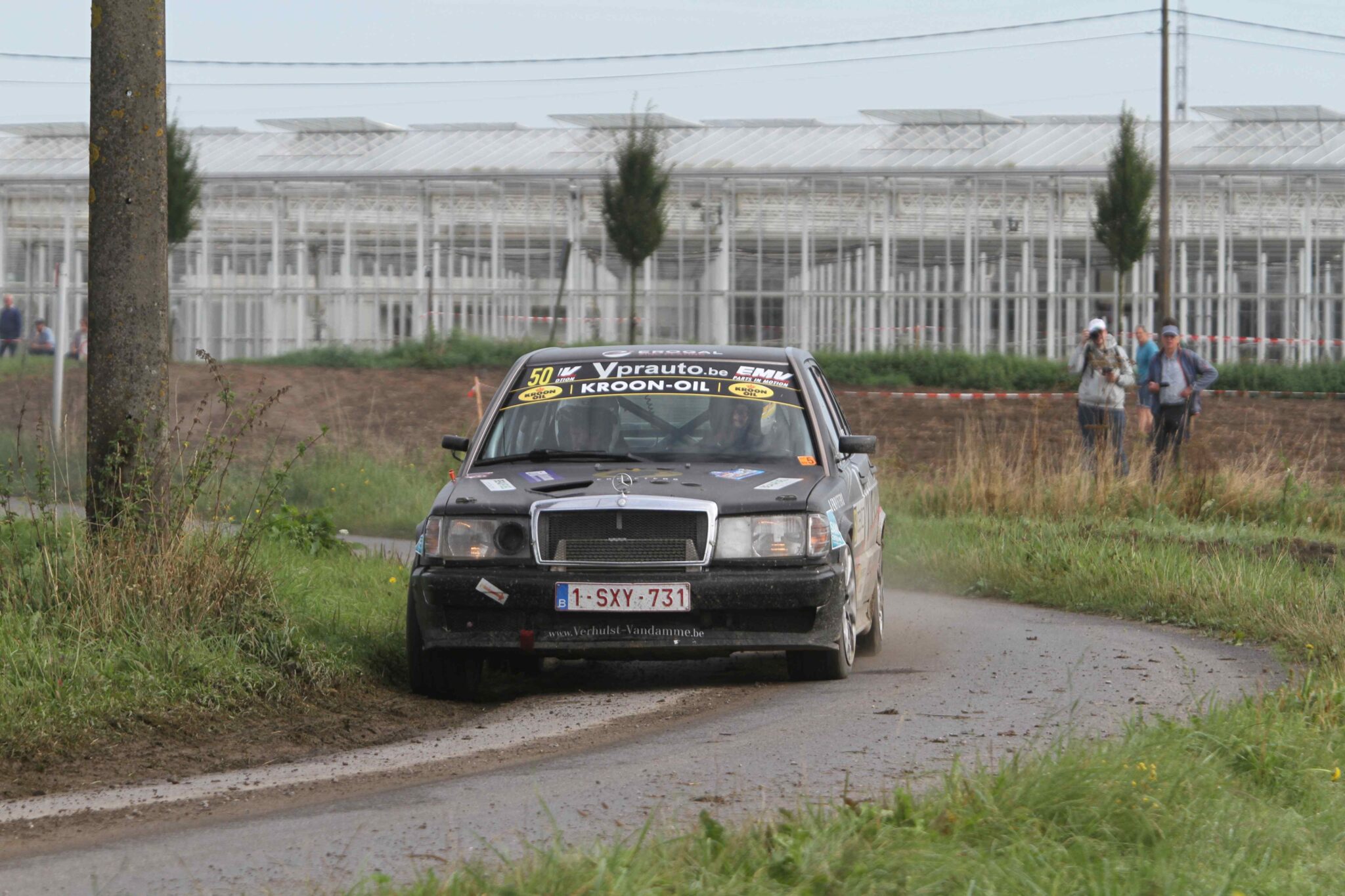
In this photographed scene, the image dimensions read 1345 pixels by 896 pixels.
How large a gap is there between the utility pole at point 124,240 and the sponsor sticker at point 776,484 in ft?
8.72

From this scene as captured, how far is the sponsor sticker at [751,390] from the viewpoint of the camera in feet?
28.0

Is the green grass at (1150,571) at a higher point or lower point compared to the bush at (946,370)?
lower

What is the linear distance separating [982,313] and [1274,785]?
3492 centimetres

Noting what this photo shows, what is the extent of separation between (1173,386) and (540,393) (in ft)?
33.2

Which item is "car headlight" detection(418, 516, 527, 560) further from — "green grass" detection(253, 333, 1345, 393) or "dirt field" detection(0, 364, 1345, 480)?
"green grass" detection(253, 333, 1345, 393)

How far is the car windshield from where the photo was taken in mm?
8297

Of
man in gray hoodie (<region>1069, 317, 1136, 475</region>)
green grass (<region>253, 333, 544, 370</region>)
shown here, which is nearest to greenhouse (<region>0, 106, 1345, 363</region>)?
green grass (<region>253, 333, 544, 370</region>)

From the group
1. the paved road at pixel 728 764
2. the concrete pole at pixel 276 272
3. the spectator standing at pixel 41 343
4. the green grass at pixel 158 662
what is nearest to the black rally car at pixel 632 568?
the paved road at pixel 728 764

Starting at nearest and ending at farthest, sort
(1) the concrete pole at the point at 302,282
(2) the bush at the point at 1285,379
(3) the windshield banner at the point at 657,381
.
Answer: (3) the windshield banner at the point at 657,381 < (2) the bush at the point at 1285,379 < (1) the concrete pole at the point at 302,282

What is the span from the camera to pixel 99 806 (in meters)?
5.32

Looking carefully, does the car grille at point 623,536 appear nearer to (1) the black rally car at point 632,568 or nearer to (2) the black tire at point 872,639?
(1) the black rally car at point 632,568

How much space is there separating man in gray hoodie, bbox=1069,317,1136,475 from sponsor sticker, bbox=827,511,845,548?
10.2 meters

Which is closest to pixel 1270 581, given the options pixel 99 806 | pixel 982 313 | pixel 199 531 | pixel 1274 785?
pixel 1274 785

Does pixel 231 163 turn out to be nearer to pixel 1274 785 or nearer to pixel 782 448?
pixel 782 448
